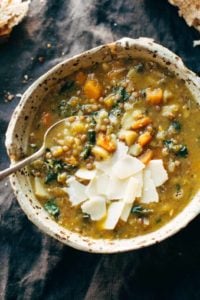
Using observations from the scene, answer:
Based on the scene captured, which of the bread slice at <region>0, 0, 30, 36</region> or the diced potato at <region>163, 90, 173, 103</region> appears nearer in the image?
the diced potato at <region>163, 90, 173, 103</region>

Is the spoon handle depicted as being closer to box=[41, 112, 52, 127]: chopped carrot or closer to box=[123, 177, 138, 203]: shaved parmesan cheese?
box=[41, 112, 52, 127]: chopped carrot

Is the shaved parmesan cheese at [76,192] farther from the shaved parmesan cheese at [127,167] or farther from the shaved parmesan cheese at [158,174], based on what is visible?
the shaved parmesan cheese at [158,174]

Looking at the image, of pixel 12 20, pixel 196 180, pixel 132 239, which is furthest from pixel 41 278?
pixel 12 20

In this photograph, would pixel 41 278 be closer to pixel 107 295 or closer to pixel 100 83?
pixel 107 295

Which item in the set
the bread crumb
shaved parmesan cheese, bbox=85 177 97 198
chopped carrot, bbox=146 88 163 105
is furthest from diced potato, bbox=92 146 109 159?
the bread crumb

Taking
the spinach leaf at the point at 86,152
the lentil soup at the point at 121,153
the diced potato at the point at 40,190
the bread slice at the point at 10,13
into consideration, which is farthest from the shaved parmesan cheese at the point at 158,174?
the bread slice at the point at 10,13

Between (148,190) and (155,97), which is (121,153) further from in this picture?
(155,97)

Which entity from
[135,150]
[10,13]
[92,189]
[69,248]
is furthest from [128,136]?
[10,13]
